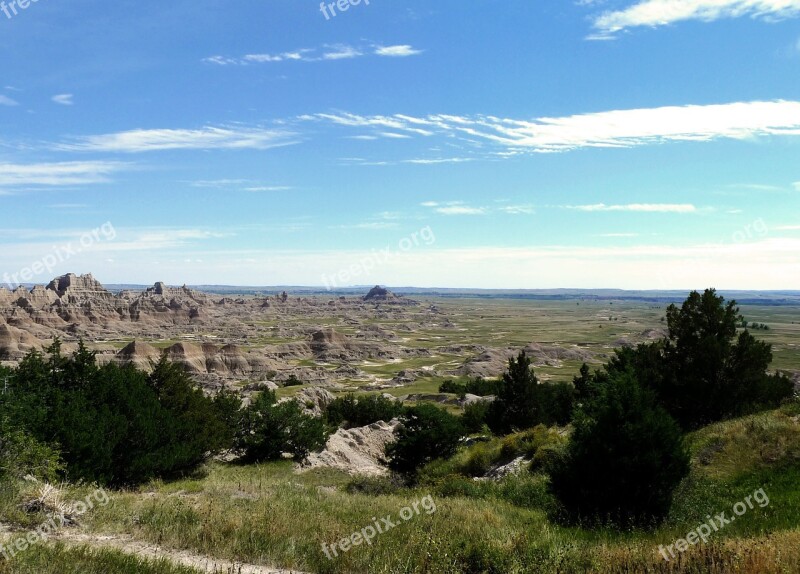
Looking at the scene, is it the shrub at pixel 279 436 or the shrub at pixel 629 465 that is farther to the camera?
the shrub at pixel 279 436

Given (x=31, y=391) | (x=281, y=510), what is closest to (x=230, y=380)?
(x=31, y=391)

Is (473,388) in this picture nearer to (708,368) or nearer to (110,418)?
(708,368)

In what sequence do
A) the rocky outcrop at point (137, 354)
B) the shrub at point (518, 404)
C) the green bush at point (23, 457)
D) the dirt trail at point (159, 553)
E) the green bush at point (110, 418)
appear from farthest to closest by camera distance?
1. the rocky outcrop at point (137, 354)
2. the shrub at point (518, 404)
3. the green bush at point (110, 418)
4. the green bush at point (23, 457)
5. the dirt trail at point (159, 553)

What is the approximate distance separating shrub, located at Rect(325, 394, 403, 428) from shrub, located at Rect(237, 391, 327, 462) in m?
18.6

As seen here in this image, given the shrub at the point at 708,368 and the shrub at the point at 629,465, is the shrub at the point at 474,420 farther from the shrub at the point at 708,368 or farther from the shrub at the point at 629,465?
the shrub at the point at 629,465

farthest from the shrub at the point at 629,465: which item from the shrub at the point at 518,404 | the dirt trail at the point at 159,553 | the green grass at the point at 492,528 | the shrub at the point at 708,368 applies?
the shrub at the point at 518,404

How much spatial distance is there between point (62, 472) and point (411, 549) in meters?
15.2

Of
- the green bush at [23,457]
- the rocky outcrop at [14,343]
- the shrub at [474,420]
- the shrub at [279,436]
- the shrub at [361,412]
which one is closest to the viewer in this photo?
the green bush at [23,457]

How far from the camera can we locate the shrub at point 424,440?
103 feet

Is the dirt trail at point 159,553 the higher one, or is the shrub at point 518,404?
the dirt trail at point 159,553

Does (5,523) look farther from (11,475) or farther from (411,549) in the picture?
(411,549)

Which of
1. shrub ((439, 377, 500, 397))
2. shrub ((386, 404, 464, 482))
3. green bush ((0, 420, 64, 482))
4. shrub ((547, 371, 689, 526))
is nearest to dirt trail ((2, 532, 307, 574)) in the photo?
green bush ((0, 420, 64, 482))

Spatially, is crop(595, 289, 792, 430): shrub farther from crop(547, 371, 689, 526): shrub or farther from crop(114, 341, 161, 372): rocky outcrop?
crop(114, 341, 161, 372): rocky outcrop

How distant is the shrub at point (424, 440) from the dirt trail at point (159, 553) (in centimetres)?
2311
